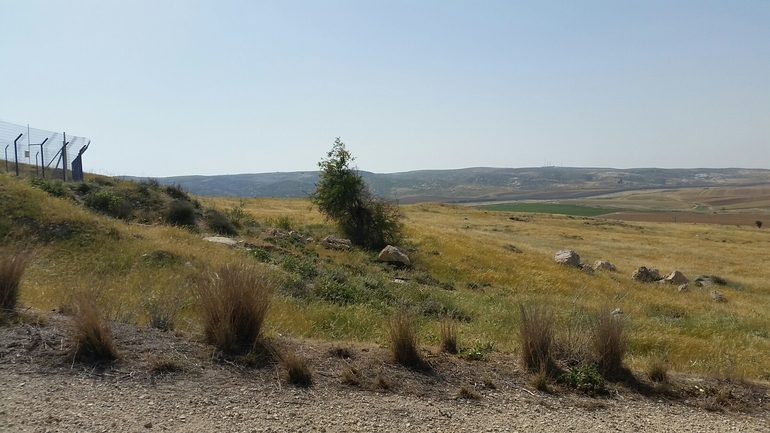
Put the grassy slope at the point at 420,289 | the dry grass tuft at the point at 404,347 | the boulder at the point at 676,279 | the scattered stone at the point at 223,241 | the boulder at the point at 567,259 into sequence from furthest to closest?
the boulder at the point at 567,259
the boulder at the point at 676,279
the scattered stone at the point at 223,241
the grassy slope at the point at 420,289
the dry grass tuft at the point at 404,347

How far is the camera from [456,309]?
12.6m

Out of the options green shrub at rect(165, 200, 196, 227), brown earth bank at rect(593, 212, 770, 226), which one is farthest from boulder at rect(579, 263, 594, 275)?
brown earth bank at rect(593, 212, 770, 226)

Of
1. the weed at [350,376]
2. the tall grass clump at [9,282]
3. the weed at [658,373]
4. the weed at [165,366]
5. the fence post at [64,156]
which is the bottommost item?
the weed at [658,373]

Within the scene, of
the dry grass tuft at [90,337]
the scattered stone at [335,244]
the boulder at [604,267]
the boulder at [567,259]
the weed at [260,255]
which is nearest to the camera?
the dry grass tuft at [90,337]

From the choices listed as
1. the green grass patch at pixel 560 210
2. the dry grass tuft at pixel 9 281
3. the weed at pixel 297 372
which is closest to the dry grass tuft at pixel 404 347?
the weed at pixel 297 372

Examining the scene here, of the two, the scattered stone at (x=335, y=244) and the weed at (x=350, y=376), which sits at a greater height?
the weed at (x=350, y=376)

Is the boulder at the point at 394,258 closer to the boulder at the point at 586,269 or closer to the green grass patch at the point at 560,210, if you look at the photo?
the boulder at the point at 586,269

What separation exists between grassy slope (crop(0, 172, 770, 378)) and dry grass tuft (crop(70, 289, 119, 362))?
118 centimetres

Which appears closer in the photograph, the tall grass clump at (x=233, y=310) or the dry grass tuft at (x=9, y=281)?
the tall grass clump at (x=233, y=310)

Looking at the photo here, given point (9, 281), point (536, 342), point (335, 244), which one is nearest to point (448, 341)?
point (536, 342)

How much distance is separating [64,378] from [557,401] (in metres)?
4.89

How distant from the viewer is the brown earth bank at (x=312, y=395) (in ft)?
14.7

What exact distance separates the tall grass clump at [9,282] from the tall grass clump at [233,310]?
7.85ft

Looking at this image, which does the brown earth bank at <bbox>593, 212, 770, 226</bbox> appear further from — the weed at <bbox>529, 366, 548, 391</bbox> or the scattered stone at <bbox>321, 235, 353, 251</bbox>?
the weed at <bbox>529, 366, 548, 391</bbox>
